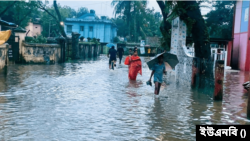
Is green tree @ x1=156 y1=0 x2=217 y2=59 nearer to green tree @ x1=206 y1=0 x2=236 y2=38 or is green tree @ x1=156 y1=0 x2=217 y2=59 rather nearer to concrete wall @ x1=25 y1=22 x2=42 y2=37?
green tree @ x1=206 y1=0 x2=236 y2=38

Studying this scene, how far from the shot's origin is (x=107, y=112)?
28.5 feet

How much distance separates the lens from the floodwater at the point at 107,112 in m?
6.57

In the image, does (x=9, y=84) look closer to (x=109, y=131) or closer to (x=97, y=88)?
(x=97, y=88)

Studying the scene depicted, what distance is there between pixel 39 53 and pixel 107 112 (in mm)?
19117

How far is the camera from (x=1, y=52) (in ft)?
54.8

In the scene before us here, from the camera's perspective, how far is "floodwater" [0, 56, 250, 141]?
6.57m

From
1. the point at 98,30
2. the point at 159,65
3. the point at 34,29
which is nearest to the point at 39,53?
the point at 159,65

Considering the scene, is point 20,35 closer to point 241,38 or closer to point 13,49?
point 13,49

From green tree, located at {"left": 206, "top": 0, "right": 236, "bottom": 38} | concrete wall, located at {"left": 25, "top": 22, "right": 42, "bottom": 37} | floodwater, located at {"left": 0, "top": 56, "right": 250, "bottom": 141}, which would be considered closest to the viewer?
floodwater, located at {"left": 0, "top": 56, "right": 250, "bottom": 141}

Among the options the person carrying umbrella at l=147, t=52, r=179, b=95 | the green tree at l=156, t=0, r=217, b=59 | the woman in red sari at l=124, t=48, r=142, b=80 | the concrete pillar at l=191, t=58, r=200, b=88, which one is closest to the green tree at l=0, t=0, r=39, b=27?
the woman in red sari at l=124, t=48, r=142, b=80

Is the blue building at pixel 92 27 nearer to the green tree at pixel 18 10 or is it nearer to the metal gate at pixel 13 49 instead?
the green tree at pixel 18 10

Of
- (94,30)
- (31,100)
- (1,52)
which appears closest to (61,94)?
(31,100)

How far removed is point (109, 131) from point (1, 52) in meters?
11.6

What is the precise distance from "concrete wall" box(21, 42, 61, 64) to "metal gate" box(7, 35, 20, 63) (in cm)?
49
